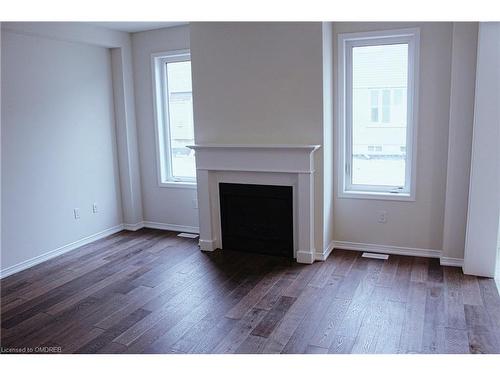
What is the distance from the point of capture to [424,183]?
414 cm

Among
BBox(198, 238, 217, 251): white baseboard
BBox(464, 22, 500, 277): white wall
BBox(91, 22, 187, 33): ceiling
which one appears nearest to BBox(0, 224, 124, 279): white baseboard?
BBox(198, 238, 217, 251): white baseboard

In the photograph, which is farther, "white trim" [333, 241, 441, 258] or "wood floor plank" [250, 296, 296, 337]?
"white trim" [333, 241, 441, 258]

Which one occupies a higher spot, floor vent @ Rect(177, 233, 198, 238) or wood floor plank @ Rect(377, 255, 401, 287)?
floor vent @ Rect(177, 233, 198, 238)

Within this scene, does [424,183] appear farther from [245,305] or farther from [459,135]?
[245,305]

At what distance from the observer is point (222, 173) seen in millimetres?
4504

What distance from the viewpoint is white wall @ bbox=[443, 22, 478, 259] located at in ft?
11.8

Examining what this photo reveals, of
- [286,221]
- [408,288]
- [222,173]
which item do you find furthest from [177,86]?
[408,288]

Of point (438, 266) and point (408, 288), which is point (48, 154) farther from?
point (438, 266)

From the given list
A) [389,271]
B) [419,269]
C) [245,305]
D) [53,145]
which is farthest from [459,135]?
[53,145]

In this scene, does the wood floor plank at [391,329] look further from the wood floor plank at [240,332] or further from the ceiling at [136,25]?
the ceiling at [136,25]

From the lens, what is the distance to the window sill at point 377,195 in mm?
4223

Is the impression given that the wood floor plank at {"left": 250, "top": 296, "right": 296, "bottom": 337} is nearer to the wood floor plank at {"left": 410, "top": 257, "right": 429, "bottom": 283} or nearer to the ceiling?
the wood floor plank at {"left": 410, "top": 257, "right": 429, "bottom": 283}

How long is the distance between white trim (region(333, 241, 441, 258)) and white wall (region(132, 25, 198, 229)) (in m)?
1.83

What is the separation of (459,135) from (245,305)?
2.34 metres
